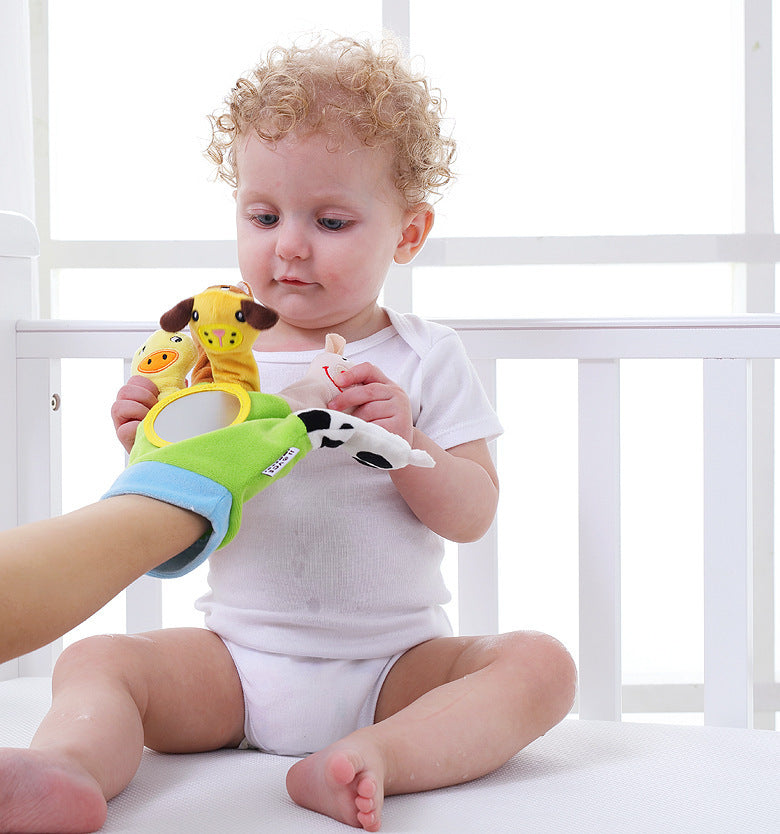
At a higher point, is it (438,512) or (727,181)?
(727,181)

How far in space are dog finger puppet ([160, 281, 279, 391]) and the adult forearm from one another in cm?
18

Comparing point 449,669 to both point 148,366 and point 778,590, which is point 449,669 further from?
point 778,590

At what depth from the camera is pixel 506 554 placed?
1990mm

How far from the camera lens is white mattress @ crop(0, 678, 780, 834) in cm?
64

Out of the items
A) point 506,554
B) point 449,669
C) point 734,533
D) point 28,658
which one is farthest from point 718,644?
point 506,554

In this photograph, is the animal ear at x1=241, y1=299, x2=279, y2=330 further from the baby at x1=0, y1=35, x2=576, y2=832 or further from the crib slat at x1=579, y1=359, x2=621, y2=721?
the crib slat at x1=579, y1=359, x2=621, y2=721

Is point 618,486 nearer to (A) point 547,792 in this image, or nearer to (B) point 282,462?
(A) point 547,792

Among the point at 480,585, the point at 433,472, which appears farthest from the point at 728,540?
the point at 433,472

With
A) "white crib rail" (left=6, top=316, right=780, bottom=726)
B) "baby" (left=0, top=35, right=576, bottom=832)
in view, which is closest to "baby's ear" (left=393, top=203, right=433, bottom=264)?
"baby" (left=0, top=35, right=576, bottom=832)

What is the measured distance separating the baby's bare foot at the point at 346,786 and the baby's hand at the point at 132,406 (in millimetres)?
303

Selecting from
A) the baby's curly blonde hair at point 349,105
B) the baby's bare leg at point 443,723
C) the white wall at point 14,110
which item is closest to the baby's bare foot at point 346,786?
the baby's bare leg at point 443,723

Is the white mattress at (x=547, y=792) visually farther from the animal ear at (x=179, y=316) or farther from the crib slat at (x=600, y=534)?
the animal ear at (x=179, y=316)

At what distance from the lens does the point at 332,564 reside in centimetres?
86

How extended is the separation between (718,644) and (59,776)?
2.32ft
